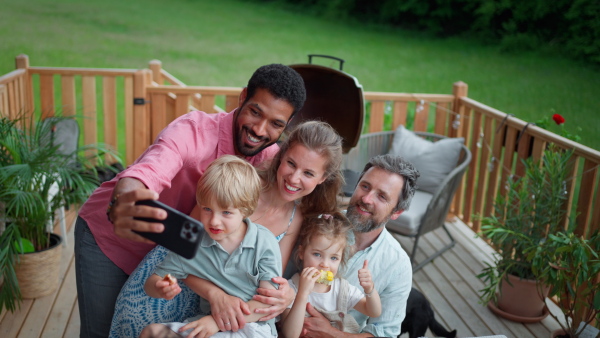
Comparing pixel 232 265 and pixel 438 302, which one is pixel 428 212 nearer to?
pixel 438 302

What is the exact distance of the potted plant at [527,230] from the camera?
10.1 ft

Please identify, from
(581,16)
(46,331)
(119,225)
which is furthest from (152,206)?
(581,16)

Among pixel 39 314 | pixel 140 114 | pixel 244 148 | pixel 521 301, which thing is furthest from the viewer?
pixel 140 114

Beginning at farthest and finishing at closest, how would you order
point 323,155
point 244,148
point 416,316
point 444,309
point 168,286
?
point 444,309
point 416,316
point 244,148
point 323,155
point 168,286

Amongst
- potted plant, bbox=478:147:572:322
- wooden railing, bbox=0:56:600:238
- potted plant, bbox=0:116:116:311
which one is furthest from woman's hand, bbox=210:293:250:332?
wooden railing, bbox=0:56:600:238

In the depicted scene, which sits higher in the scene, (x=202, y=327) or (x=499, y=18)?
(x=499, y=18)

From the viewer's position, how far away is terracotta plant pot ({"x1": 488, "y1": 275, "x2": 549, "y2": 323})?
3.19 metres

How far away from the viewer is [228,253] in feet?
5.51

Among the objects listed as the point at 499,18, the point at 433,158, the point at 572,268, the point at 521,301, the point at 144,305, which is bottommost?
the point at 521,301

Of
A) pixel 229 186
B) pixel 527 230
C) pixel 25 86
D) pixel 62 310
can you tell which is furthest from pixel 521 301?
pixel 25 86

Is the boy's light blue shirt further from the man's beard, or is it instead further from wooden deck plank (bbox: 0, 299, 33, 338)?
wooden deck plank (bbox: 0, 299, 33, 338)

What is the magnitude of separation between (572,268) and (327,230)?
1480 mm

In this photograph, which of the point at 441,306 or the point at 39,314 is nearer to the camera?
the point at 39,314

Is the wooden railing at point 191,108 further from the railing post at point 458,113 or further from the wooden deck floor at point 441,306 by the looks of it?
the wooden deck floor at point 441,306
